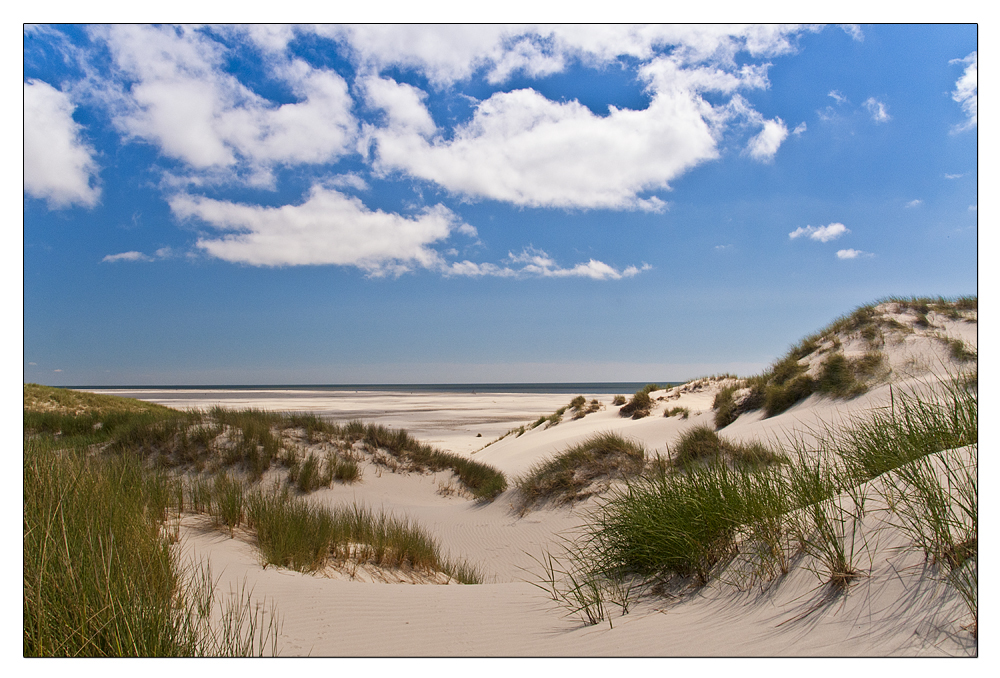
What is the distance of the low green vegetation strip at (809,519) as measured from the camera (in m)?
2.72

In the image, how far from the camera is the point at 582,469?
29.7 ft

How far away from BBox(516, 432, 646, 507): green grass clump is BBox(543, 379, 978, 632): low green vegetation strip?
4.09 meters

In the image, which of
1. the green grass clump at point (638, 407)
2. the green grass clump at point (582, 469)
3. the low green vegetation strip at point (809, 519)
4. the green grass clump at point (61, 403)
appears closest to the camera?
the low green vegetation strip at point (809, 519)

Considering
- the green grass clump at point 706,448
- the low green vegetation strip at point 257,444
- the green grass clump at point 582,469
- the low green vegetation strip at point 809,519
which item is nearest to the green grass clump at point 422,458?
the low green vegetation strip at point 257,444

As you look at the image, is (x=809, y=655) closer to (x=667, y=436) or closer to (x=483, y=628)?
(x=483, y=628)

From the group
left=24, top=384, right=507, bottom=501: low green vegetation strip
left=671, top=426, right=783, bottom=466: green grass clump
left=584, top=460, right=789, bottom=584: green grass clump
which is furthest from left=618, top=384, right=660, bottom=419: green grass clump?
left=584, top=460, right=789, bottom=584: green grass clump

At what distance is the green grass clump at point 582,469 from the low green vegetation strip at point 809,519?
409 centimetres

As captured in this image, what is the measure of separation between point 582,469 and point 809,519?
18.9 feet

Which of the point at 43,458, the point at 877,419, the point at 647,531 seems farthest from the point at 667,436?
the point at 43,458

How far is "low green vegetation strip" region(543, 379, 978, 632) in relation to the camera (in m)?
2.72

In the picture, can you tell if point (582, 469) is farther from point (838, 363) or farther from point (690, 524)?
point (838, 363)

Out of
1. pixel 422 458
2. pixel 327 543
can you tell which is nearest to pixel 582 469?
pixel 327 543

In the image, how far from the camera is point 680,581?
3.63 m

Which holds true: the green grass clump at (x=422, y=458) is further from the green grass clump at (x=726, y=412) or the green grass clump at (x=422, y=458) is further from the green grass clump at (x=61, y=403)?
the green grass clump at (x=61, y=403)
